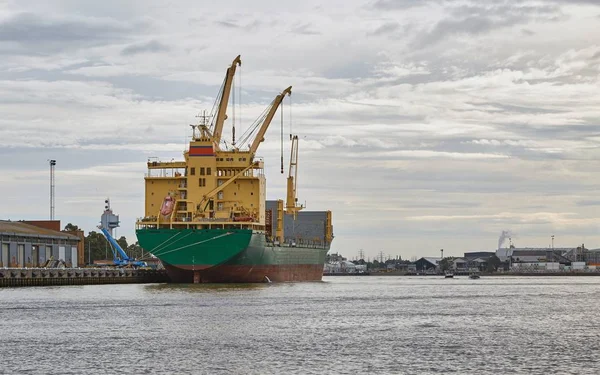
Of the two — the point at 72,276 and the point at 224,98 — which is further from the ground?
the point at 224,98

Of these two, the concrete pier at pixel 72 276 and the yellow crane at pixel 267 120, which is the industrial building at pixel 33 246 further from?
the yellow crane at pixel 267 120

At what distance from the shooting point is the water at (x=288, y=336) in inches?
1324

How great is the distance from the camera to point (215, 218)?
278 ft

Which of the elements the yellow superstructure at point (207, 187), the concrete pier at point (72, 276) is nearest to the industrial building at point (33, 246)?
the concrete pier at point (72, 276)

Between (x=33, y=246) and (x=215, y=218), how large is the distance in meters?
28.4

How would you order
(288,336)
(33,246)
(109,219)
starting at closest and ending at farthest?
(288,336) → (33,246) → (109,219)

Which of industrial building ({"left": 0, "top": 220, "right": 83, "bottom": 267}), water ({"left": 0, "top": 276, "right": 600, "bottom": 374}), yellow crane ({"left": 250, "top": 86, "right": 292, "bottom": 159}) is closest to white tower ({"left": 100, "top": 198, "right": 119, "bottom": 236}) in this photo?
industrial building ({"left": 0, "top": 220, "right": 83, "bottom": 267})

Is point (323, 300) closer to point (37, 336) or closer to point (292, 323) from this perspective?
point (292, 323)

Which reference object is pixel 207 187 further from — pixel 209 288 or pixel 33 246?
pixel 33 246

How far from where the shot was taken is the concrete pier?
278ft

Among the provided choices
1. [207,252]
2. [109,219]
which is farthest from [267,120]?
[109,219]

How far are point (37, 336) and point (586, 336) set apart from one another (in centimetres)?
2124

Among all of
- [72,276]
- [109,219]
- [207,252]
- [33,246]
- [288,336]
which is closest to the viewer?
[288,336]

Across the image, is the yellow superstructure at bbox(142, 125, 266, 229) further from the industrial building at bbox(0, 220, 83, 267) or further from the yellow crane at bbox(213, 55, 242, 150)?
the industrial building at bbox(0, 220, 83, 267)
